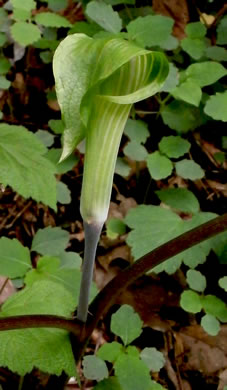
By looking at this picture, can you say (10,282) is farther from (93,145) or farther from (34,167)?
(93,145)

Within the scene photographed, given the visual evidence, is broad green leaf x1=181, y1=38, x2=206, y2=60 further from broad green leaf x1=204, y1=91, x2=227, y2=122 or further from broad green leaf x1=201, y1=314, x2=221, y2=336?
broad green leaf x1=201, y1=314, x2=221, y2=336

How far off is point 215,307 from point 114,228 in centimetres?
58

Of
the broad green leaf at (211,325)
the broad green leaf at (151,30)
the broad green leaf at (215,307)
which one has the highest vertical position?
the broad green leaf at (151,30)

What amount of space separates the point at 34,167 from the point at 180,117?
1.00 meters

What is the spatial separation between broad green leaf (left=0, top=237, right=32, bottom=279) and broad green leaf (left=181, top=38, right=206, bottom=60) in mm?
1262

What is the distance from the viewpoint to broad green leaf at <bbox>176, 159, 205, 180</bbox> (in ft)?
7.45

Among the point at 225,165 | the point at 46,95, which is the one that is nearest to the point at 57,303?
the point at 225,165

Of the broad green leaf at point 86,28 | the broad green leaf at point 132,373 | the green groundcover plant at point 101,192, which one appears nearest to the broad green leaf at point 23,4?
the green groundcover plant at point 101,192

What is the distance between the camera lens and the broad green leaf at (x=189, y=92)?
87.7 inches

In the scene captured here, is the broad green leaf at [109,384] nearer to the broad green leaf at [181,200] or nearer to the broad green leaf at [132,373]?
the broad green leaf at [132,373]

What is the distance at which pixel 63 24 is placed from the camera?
99.9 inches

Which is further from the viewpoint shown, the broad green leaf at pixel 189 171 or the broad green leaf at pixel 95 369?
the broad green leaf at pixel 189 171

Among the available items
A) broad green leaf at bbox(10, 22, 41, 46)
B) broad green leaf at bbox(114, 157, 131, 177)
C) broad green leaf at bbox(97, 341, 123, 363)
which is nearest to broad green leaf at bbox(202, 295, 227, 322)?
broad green leaf at bbox(97, 341, 123, 363)

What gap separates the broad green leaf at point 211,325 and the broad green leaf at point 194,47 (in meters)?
1.24
